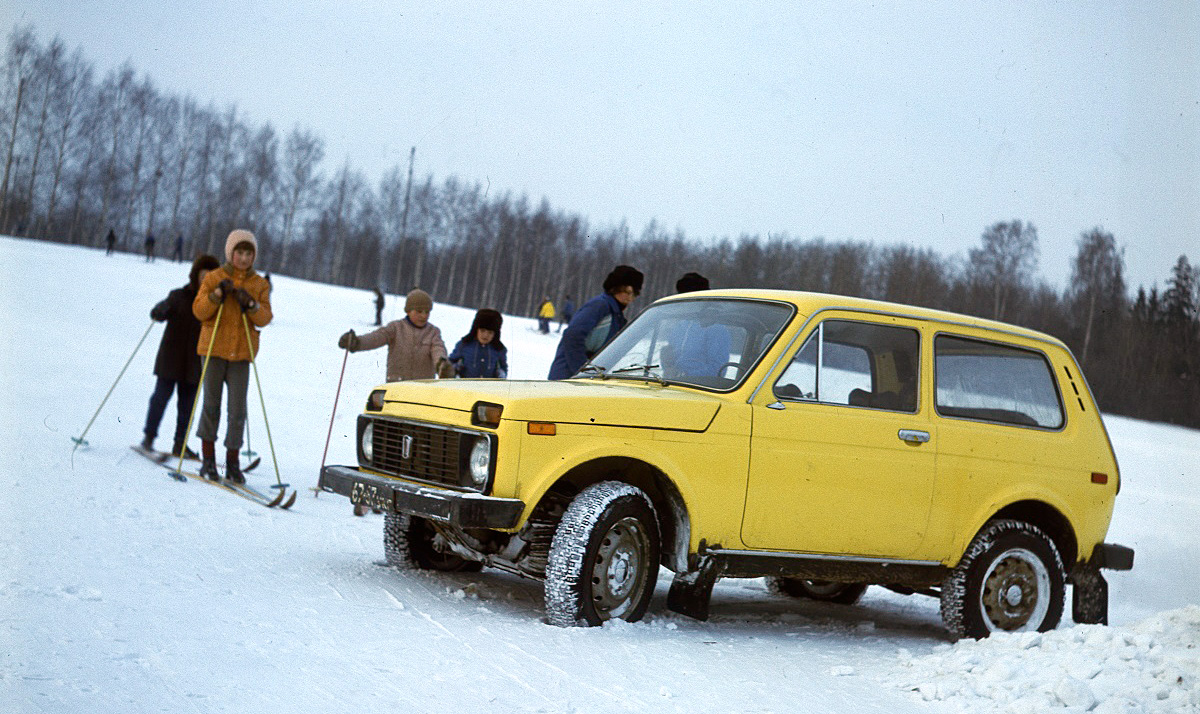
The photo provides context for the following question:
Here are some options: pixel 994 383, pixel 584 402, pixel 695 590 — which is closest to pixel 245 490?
pixel 584 402

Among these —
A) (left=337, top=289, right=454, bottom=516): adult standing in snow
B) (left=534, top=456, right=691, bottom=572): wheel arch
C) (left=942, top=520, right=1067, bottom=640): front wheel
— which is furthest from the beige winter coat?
(left=942, top=520, right=1067, bottom=640): front wheel

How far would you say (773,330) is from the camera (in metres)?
6.23

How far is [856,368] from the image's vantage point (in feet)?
21.0

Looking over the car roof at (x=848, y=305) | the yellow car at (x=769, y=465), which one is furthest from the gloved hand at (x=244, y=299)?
the car roof at (x=848, y=305)

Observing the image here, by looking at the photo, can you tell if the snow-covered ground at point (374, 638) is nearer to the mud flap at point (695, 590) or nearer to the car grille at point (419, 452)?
the mud flap at point (695, 590)

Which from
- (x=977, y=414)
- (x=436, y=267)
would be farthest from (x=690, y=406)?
(x=436, y=267)

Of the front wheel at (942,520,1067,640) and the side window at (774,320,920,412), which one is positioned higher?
the side window at (774,320,920,412)

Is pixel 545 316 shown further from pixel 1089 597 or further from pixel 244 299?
pixel 1089 597

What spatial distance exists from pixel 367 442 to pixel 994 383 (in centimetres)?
385

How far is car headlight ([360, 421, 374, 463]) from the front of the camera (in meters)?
6.47

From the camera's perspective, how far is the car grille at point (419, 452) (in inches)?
222

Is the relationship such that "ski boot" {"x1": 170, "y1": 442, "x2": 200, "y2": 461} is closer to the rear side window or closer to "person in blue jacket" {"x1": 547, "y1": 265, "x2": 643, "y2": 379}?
"person in blue jacket" {"x1": 547, "y1": 265, "x2": 643, "y2": 379}

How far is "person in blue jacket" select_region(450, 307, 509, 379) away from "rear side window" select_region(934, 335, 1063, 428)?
4.56 m

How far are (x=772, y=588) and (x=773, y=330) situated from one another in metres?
2.81
